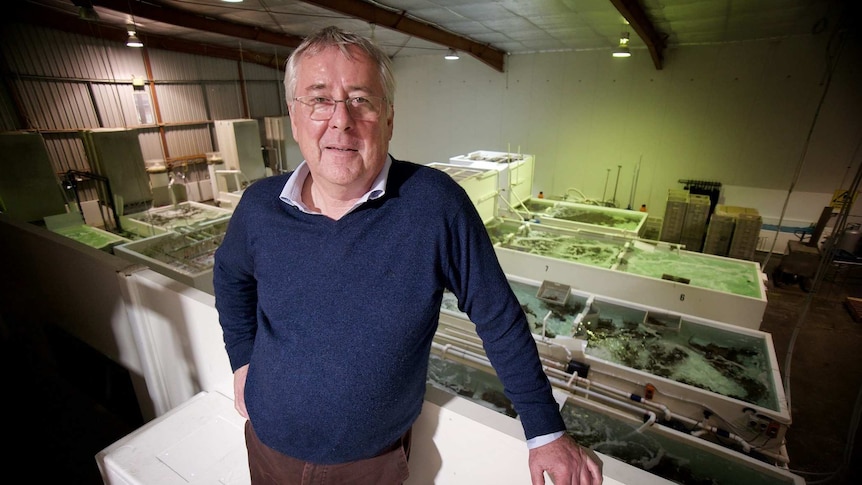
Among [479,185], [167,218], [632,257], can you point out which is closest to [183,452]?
[479,185]

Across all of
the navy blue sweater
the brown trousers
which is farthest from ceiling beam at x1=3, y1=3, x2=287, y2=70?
the brown trousers

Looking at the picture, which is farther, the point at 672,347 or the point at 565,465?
the point at 672,347

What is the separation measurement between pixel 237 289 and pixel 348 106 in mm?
687

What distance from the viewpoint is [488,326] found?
968mm

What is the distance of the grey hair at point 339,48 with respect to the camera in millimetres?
934

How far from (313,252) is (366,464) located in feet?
1.90

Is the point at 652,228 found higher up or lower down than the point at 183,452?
lower down

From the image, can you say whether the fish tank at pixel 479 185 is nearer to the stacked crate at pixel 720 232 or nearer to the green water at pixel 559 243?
the green water at pixel 559 243

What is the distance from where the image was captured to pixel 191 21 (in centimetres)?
622

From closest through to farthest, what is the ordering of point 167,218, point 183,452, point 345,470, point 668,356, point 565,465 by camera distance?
point 565,465
point 345,470
point 183,452
point 668,356
point 167,218

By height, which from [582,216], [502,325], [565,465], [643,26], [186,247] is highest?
[643,26]

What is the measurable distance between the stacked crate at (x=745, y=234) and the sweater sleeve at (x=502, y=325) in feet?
21.1

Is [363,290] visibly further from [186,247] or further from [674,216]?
[674,216]

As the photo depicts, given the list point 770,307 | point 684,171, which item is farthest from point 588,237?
point 684,171
